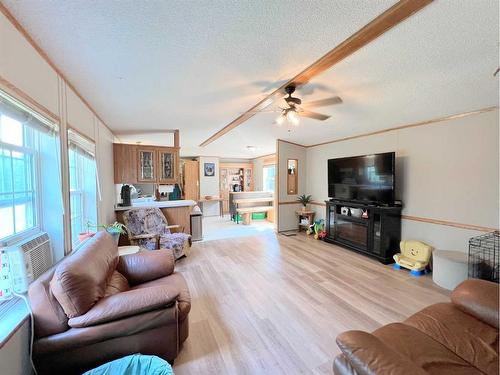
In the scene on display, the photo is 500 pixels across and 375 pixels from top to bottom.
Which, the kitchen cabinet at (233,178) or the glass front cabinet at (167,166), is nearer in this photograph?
the glass front cabinet at (167,166)

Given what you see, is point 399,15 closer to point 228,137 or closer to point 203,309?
point 203,309

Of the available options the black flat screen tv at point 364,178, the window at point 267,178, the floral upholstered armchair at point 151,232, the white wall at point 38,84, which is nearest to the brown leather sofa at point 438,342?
the black flat screen tv at point 364,178

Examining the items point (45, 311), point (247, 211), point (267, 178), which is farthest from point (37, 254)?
point (267, 178)

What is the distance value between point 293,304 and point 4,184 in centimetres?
268

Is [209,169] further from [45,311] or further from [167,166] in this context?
[45,311]

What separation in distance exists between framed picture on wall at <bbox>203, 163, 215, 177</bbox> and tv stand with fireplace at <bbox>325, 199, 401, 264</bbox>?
501cm

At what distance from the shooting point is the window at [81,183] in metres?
2.35

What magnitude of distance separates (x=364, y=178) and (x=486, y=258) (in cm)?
185

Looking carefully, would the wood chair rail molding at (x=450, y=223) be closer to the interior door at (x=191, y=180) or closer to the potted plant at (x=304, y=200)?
the potted plant at (x=304, y=200)

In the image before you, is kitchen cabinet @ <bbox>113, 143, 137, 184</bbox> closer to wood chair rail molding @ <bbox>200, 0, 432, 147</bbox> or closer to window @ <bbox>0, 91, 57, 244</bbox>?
window @ <bbox>0, 91, 57, 244</bbox>

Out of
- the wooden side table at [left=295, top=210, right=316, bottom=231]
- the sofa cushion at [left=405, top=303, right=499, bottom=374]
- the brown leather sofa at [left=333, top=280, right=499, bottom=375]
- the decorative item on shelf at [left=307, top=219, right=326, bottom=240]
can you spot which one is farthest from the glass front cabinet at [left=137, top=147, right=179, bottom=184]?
the sofa cushion at [left=405, top=303, right=499, bottom=374]

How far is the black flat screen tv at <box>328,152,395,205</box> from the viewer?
363 centimetres

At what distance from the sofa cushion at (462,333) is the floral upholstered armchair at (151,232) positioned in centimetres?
319

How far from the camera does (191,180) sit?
8.06 m
